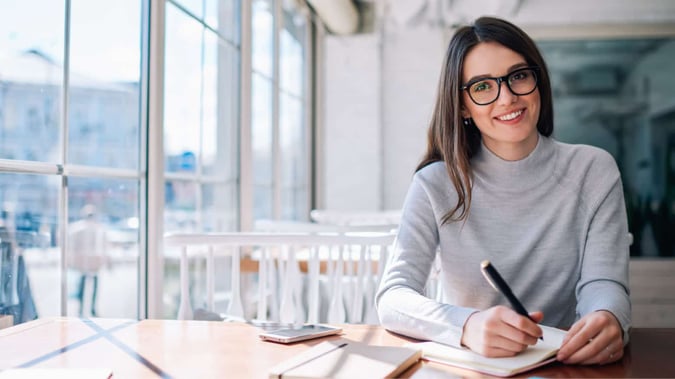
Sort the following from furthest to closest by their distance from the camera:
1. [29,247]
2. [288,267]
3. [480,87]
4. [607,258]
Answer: [288,267] < [29,247] < [480,87] < [607,258]

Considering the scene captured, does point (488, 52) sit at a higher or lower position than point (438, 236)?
higher

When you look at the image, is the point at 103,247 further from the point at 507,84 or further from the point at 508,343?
the point at 508,343

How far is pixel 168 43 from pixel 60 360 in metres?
1.89

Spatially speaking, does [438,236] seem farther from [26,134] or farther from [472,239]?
[26,134]

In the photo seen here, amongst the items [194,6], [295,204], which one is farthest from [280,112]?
[194,6]

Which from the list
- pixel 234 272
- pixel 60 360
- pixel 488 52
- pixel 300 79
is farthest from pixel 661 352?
pixel 300 79

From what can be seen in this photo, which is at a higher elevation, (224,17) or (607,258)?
(224,17)

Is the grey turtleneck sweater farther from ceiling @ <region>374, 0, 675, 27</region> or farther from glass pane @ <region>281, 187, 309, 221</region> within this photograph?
ceiling @ <region>374, 0, 675, 27</region>

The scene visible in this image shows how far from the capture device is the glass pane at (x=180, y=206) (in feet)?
9.36

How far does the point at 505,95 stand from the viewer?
1507 millimetres

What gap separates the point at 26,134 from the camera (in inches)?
73.4

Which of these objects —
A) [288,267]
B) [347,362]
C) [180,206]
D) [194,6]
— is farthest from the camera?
[194,6]

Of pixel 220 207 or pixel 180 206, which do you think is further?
pixel 220 207

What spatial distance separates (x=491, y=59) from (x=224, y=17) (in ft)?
A: 7.76
